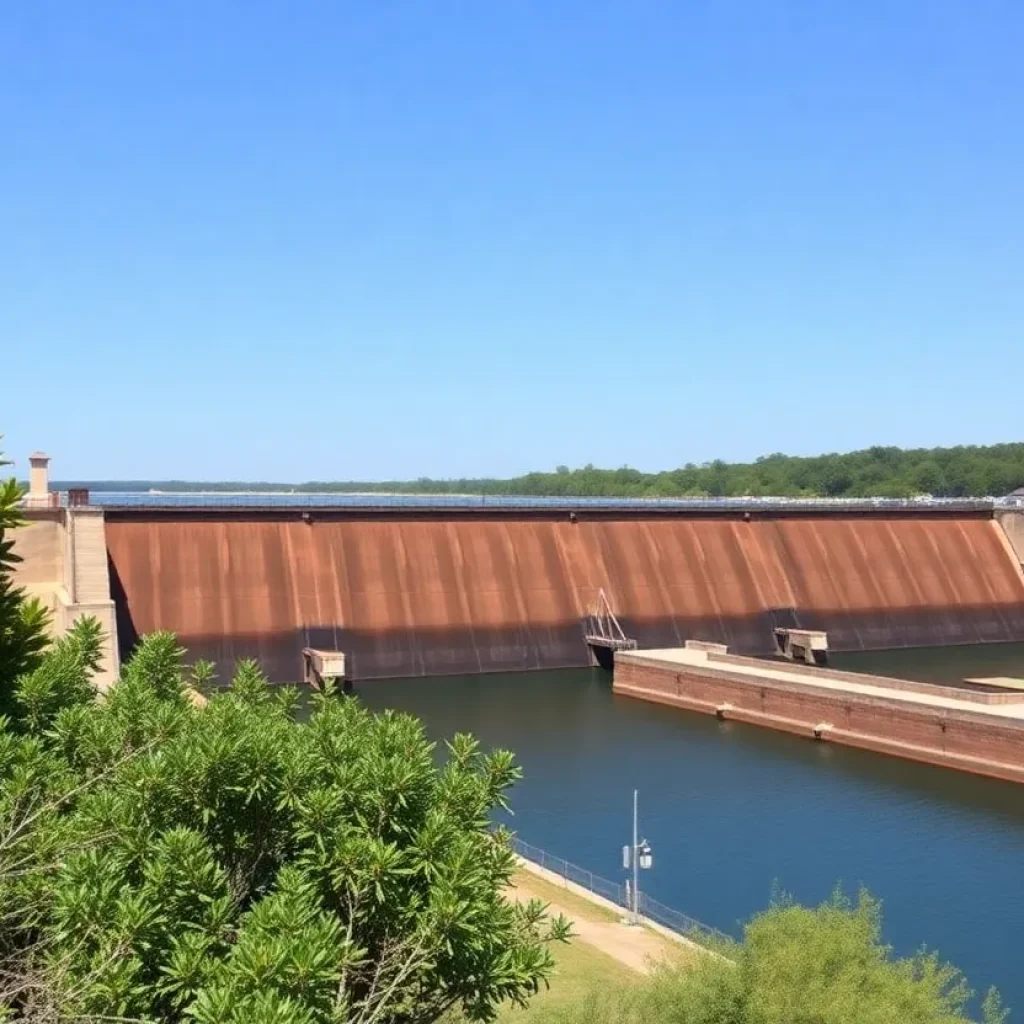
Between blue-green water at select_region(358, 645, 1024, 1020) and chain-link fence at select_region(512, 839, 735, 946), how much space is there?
591mm

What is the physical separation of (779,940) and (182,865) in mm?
7191

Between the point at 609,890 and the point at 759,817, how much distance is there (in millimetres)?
6456

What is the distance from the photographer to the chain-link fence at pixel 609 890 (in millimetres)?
18766

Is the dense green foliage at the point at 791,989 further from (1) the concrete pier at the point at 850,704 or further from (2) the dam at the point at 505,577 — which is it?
(2) the dam at the point at 505,577

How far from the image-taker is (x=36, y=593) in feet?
121

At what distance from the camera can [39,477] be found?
41562 millimetres

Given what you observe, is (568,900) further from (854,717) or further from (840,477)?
(840,477)

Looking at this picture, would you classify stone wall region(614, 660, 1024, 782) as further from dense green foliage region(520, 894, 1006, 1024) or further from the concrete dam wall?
dense green foliage region(520, 894, 1006, 1024)

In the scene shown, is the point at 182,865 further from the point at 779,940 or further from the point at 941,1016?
the point at 941,1016

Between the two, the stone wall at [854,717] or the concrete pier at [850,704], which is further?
the concrete pier at [850,704]

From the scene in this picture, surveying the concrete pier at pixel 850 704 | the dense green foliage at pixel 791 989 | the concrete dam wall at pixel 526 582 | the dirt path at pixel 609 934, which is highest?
the concrete dam wall at pixel 526 582

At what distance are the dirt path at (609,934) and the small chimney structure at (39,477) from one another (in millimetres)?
27679

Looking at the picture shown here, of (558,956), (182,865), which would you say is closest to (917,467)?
(558,956)

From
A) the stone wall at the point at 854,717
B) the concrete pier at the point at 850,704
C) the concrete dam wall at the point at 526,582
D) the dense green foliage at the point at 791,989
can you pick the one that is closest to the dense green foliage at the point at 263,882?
the dense green foliage at the point at 791,989
